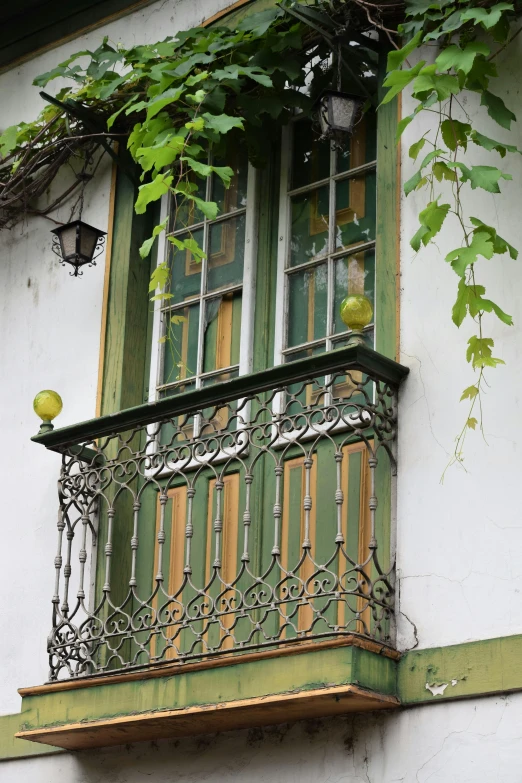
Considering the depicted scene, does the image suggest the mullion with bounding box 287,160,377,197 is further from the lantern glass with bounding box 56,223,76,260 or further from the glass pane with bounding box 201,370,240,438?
the lantern glass with bounding box 56,223,76,260

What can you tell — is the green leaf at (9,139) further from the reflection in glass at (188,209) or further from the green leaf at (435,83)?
the green leaf at (435,83)

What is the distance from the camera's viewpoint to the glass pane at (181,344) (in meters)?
8.37

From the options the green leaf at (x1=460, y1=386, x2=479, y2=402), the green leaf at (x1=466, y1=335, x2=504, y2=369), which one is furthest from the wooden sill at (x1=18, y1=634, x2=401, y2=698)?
the green leaf at (x1=466, y1=335, x2=504, y2=369)

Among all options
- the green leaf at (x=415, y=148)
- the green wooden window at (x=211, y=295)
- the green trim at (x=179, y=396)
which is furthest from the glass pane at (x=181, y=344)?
the green leaf at (x=415, y=148)

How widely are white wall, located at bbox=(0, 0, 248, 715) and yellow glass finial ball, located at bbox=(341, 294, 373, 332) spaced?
2.01 metres

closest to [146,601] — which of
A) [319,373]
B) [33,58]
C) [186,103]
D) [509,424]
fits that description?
[319,373]

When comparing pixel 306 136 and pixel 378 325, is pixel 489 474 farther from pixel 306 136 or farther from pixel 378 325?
pixel 306 136

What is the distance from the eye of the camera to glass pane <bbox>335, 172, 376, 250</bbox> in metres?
7.89

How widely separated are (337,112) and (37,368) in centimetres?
249

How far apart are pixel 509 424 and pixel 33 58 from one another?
14.7ft

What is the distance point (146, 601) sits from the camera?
7.69 metres

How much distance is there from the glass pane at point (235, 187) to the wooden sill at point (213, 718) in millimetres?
2923

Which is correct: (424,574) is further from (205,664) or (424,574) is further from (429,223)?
(429,223)

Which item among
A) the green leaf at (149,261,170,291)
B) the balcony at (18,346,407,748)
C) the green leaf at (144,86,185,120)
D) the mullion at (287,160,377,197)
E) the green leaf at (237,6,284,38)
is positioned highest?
the green leaf at (237,6,284,38)
